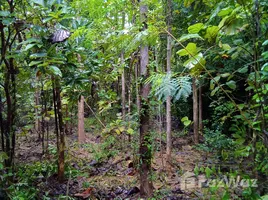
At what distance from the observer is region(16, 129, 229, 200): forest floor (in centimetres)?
310

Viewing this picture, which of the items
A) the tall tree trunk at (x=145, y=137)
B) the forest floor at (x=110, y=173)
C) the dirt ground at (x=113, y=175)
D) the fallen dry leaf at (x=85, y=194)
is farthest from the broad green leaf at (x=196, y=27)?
the fallen dry leaf at (x=85, y=194)

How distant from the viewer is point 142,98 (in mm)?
3008

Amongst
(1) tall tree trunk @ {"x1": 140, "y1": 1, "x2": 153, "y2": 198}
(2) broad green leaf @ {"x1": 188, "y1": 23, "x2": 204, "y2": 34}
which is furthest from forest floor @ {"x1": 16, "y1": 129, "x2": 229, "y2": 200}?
(2) broad green leaf @ {"x1": 188, "y1": 23, "x2": 204, "y2": 34}

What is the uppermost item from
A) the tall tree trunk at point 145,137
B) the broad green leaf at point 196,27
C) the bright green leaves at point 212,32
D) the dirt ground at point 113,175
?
the broad green leaf at point 196,27

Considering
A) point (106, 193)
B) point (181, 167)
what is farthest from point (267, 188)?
point (181, 167)

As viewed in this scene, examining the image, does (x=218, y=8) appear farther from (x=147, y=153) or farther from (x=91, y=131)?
(x=91, y=131)

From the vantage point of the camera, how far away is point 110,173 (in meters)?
4.32

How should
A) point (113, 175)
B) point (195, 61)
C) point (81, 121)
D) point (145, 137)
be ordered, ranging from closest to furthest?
point (195, 61)
point (145, 137)
point (113, 175)
point (81, 121)

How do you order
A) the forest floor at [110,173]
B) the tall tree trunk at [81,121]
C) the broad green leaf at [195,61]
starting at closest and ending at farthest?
1. the broad green leaf at [195,61]
2. the forest floor at [110,173]
3. the tall tree trunk at [81,121]

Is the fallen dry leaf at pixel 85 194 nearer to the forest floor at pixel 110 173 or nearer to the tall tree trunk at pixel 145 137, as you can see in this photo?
the forest floor at pixel 110 173

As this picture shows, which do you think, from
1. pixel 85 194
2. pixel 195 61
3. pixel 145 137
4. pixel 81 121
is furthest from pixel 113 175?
pixel 195 61

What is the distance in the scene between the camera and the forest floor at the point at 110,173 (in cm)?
310

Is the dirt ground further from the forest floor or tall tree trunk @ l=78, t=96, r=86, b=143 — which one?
tall tree trunk @ l=78, t=96, r=86, b=143

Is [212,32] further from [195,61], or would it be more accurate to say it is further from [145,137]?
[145,137]
